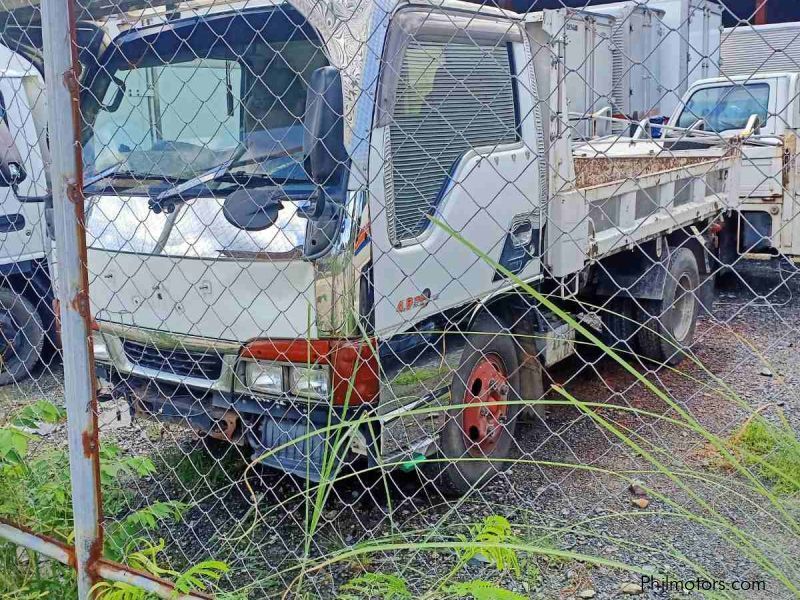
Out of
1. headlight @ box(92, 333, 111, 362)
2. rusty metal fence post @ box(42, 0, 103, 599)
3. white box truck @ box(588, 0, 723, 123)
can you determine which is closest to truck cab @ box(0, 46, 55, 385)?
headlight @ box(92, 333, 111, 362)

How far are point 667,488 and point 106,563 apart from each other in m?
2.63

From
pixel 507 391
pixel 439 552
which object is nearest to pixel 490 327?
pixel 507 391

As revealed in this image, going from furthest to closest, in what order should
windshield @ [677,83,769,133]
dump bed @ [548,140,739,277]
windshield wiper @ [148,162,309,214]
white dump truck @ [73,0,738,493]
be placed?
windshield @ [677,83,769,133], dump bed @ [548,140,739,277], windshield wiper @ [148,162,309,214], white dump truck @ [73,0,738,493]

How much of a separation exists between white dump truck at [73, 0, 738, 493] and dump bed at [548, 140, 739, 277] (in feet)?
0.14

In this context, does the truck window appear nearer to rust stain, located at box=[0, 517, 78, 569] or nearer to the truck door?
rust stain, located at box=[0, 517, 78, 569]

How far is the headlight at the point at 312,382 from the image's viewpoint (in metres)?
2.83

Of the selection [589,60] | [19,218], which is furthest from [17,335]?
[589,60]

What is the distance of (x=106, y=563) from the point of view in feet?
6.82

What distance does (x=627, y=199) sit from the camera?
185 inches

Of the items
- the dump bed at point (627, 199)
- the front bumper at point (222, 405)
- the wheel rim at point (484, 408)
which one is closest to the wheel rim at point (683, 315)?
the dump bed at point (627, 199)

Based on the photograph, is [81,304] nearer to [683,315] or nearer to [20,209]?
[20,209]

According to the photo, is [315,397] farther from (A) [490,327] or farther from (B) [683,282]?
(B) [683,282]

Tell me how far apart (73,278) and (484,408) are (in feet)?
7.00

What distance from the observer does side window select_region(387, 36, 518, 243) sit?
10.2ft
